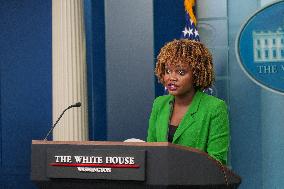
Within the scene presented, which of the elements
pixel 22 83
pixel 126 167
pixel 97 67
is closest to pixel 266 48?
pixel 97 67

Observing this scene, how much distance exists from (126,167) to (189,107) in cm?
61

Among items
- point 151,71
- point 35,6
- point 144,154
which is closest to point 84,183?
point 144,154

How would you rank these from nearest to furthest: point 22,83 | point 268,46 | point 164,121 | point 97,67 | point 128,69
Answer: point 164,121 → point 268,46 → point 128,69 → point 97,67 → point 22,83

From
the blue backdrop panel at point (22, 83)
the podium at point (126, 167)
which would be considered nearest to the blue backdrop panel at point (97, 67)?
the blue backdrop panel at point (22, 83)

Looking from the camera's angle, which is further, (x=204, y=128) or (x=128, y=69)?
(x=128, y=69)

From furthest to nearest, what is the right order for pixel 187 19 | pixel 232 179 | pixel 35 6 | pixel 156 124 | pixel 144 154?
pixel 35 6, pixel 187 19, pixel 156 124, pixel 232 179, pixel 144 154

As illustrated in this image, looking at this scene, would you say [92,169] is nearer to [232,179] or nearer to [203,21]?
[232,179]

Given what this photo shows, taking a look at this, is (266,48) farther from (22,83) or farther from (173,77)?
(22,83)

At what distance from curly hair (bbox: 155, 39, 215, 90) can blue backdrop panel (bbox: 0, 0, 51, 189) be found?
203 cm

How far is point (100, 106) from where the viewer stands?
3.75 m

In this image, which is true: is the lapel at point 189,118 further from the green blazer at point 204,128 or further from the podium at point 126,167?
the podium at point 126,167

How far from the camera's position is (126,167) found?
1.83 metres

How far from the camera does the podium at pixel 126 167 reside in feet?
5.97

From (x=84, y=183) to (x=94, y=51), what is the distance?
1972 millimetres
